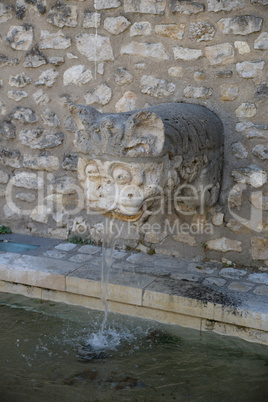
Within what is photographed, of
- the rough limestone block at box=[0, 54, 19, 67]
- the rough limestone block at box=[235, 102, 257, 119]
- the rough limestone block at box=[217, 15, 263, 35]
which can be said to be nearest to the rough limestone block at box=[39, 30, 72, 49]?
the rough limestone block at box=[0, 54, 19, 67]

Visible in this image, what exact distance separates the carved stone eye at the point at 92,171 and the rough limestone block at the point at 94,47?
5.37 feet

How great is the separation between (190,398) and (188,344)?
54 cm

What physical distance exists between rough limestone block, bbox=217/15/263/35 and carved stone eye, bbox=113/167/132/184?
160cm

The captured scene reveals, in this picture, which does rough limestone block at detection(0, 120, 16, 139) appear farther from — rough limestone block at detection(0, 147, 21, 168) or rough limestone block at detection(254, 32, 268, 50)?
rough limestone block at detection(254, 32, 268, 50)

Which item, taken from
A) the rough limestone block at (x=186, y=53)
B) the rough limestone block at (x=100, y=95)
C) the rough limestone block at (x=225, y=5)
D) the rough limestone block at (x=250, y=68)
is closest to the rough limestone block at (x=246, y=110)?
the rough limestone block at (x=250, y=68)

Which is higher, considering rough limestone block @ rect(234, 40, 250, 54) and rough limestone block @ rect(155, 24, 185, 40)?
rough limestone block @ rect(155, 24, 185, 40)

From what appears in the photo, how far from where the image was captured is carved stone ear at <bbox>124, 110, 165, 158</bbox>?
96.3 inches

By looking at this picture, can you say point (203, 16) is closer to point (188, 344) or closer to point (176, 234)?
point (176, 234)

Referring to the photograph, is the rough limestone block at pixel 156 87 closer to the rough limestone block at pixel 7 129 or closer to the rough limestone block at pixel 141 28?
the rough limestone block at pixel 141 28

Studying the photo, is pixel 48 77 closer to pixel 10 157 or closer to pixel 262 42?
pixel 10 157

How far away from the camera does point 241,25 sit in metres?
3.45

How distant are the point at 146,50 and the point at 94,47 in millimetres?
460

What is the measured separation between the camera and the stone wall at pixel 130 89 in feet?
11.6

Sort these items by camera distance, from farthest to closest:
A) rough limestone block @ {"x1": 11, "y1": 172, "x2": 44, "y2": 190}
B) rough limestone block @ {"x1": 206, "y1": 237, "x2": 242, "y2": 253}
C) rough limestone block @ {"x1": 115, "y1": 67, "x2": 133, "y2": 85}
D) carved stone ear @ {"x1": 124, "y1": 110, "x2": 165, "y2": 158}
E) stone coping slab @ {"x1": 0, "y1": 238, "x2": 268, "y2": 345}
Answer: rough limestone block @ {"x1": 11, "y1": 172, "x2": 44, "y2": 190}
rough limestone block @ {"x1": 115, "y1": 67, "x2": 133, "y2": 85}
rough limestone block @ {"x1": 206, "y1": 237, "x2": 242, "y2": 253}
stone coping slab @ {"x1": 0, "y1": 238, "x2": 268, "y2": 345}
carved stone ear @ {"x1": 124, "y1": 110, "x2": 165, "y2": 158}
